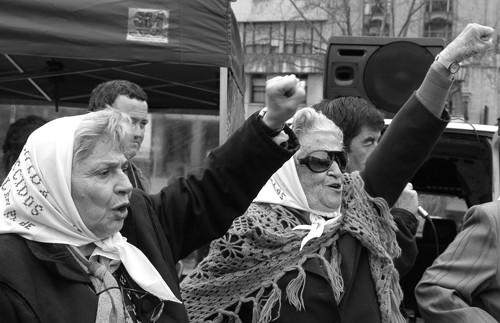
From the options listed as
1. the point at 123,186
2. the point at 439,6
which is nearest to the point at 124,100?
the point at 123,186

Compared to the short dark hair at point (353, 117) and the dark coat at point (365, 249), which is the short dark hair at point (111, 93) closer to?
the short dark hair at point (353, 117)

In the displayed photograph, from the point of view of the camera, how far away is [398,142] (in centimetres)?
301

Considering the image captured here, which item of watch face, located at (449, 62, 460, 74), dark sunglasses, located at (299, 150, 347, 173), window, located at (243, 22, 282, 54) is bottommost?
dark sunglasses, located at (299, 150, 347, 173)

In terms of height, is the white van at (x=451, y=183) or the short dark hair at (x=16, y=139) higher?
the short dark hair at (x=16, y=139)

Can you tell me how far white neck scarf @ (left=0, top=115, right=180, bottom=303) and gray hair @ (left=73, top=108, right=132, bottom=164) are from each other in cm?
2

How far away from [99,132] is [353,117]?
155 cm

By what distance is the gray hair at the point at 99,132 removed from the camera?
90.4 inches

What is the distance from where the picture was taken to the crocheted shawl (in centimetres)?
288

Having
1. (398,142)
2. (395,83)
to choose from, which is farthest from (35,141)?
(395,83)

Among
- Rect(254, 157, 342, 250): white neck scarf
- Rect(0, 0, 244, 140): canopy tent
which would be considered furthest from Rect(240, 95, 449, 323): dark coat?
Rect(0, 0, 244, 140): canopy tent

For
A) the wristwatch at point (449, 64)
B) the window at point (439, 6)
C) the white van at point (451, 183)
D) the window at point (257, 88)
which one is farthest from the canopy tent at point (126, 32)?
the window at point (257, 88)

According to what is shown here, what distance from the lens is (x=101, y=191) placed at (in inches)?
89.7

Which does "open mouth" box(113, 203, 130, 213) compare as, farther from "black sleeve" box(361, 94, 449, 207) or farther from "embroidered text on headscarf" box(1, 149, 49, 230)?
"black sleeve" box(361, 94, 449, 207)

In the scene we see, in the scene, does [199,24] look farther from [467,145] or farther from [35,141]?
[35,141]
